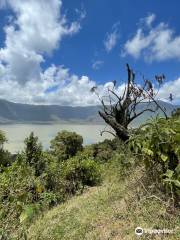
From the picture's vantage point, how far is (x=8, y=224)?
412 cm

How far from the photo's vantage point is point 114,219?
6.70 meters

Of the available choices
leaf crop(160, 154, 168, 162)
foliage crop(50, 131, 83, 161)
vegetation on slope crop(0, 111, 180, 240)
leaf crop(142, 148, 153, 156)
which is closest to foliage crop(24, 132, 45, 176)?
vegetation on slope crop(0, 111, 180, 240)

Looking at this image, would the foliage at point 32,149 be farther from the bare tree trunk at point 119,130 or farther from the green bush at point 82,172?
the bare tree trunk at point 119,130

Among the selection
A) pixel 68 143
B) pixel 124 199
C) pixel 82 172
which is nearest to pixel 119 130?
pixel 82 172

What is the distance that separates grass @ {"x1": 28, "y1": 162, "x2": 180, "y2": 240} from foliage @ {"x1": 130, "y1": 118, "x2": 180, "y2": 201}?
53cm

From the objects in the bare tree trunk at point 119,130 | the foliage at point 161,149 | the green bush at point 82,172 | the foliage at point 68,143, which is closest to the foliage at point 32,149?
the green bush at point 82,172

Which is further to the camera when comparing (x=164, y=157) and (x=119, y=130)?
(x=119, y=130)

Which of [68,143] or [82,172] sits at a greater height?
[68,143]

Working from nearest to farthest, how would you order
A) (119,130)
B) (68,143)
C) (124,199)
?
(124,199) < (119,130) < (68,143)

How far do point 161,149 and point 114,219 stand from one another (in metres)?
1.64

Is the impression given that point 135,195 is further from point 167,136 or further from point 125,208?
point 167,136

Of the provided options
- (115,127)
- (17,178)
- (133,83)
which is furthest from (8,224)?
(133,83)

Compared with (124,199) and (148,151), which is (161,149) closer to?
(148,151)

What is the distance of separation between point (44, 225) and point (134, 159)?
→ 2515mm
